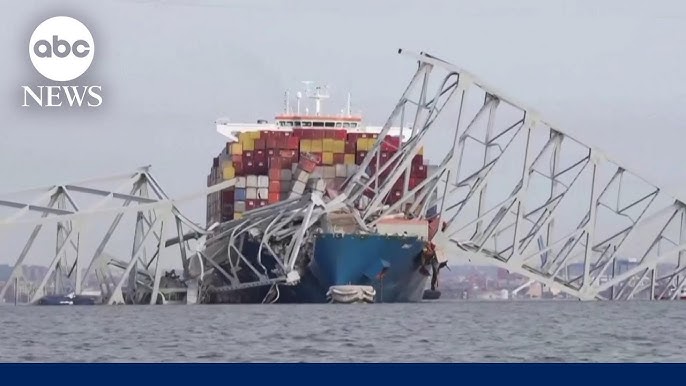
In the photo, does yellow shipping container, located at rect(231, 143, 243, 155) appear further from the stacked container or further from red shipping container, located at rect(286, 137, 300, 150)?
red shipping container, located at rect(286, 137, 300, 150)

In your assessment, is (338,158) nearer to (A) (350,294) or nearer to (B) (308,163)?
(B) (308,163)

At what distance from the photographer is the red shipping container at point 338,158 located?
9438 cm

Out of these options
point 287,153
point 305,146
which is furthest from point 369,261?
point 305,146

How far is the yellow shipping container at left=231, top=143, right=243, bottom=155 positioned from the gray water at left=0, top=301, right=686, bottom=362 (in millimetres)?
27971

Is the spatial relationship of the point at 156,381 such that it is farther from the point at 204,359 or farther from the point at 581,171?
the point at 581,171

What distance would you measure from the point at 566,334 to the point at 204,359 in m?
15.7

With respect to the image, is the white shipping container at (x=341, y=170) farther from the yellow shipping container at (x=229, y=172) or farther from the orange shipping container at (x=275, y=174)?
the yellow shipping container at (x=229, y=172)

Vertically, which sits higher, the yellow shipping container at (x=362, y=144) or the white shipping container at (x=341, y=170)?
the yellow shipping container at (x=362, y=144)

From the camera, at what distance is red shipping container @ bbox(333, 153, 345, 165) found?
9438 cm

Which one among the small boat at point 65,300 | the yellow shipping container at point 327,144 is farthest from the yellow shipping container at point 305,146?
the small boat at point 65,300

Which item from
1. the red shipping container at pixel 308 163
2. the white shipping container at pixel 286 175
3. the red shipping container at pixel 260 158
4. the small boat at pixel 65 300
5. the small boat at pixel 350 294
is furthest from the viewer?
the red shipping container at pixel 260 158

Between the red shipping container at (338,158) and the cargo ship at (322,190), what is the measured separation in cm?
6

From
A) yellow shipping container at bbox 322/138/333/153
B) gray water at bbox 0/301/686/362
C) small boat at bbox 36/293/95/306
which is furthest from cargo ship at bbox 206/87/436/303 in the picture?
gray water at bbox 0/301/686/362

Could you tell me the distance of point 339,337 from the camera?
44.1 m
